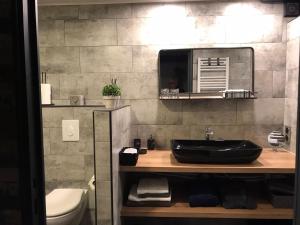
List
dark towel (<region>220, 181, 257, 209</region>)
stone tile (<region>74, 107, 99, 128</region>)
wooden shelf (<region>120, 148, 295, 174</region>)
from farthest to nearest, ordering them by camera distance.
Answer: stone tile (<region>74, 107, 99, 128</region>) < dark towel (<region>220, 181, 257, 209</region>) < wooden shelf (<region>120, 148, 295, 174</region>)

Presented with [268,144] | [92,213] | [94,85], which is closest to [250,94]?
[268,144]

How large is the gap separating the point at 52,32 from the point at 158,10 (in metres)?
1.13

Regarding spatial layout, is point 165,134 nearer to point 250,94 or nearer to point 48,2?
point 250,94

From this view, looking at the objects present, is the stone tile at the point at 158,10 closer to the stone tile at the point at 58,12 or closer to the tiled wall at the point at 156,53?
the tiled wall at the point at 156,53

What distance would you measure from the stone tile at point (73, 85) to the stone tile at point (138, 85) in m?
0.35

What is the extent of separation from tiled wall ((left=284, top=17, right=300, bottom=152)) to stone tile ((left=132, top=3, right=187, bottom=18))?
1053 mm

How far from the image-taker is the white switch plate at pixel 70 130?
275 cm

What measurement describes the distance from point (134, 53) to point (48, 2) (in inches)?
39.8

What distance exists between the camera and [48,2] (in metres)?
2.83

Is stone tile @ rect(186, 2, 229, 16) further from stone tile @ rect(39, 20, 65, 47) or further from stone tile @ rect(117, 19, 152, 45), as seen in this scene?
stone tile @ rect(39, 20, 65, 47)

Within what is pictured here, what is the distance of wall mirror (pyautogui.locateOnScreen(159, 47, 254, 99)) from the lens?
9.25ft

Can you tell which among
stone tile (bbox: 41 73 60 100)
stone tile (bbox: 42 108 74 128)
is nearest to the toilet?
stone tile (bbox: 42 108 74 128)

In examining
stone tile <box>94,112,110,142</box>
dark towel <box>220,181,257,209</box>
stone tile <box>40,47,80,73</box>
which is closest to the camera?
stone tile <box>94,112,110,142</box>

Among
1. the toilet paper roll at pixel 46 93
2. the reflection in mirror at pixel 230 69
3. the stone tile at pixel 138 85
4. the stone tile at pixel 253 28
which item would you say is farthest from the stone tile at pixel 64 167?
the stone tile at pixel 253 28
